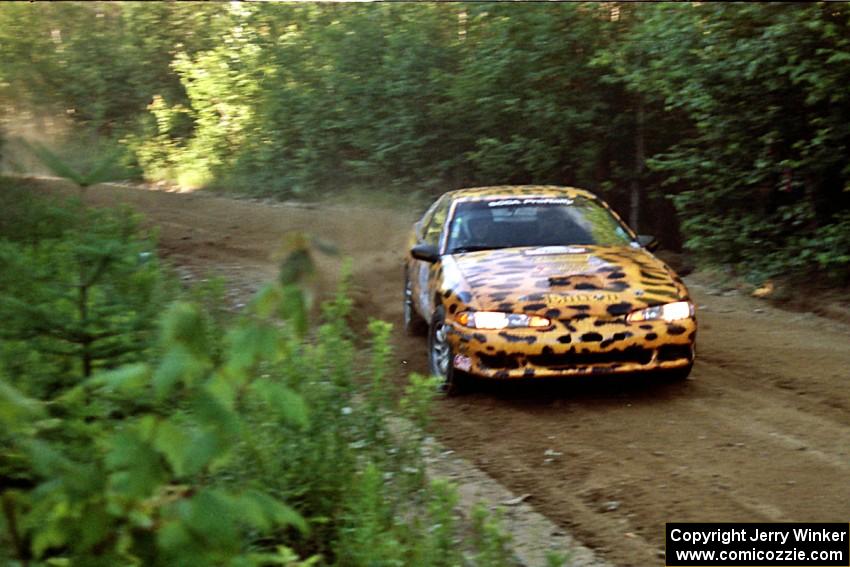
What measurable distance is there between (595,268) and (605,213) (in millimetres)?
1644

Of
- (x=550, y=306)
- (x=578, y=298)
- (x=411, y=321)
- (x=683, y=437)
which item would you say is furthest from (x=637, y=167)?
(x=683, y=437)

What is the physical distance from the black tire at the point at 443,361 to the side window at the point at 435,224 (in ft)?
3.78

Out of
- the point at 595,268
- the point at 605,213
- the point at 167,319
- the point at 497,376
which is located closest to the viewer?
the point at 167,319

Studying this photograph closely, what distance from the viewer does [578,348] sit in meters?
7.52

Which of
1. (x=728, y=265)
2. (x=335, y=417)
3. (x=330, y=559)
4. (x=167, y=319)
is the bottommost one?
(x=728, y=265)

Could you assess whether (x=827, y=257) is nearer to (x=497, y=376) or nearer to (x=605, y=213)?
(x=605, y=213)

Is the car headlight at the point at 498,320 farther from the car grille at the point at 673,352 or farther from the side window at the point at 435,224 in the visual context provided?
the side window at the point at 435,224

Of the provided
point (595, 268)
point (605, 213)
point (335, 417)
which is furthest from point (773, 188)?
point (335, 417)

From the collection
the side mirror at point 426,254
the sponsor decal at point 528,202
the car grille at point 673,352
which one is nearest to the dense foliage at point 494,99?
the side mirror at point 426,254

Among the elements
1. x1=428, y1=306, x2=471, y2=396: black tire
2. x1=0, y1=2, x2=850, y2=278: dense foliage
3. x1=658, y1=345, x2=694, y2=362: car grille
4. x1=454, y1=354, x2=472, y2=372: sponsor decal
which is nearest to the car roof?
x1=428, y1=306, x2=471, y2=396: black tire

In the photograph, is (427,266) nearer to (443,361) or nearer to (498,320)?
(443,361)

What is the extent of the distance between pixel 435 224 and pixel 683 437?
3.90 meters

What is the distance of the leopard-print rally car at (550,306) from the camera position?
7.57 metres

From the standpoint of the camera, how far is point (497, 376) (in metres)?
7.68
